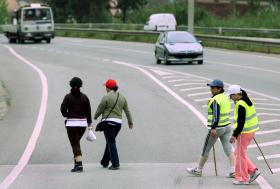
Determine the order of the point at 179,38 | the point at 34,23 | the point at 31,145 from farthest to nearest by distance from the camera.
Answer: the point at 34,23 < the point at 179,38 < the point at 31,145

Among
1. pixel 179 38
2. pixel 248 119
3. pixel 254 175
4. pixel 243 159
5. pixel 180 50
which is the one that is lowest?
pixel 180 50

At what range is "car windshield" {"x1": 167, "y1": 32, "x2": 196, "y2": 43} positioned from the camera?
37188 mm

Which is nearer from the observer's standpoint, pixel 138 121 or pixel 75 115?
pixel 75 115

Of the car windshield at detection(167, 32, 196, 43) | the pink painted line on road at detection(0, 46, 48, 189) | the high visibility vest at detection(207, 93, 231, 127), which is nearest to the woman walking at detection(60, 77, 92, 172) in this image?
the pink painted line on road at detection(0, 46, 48, 189)

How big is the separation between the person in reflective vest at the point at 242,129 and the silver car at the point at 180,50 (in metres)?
24.8

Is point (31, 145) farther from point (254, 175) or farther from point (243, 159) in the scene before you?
point (254, 175)

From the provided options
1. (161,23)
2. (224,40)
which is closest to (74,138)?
(224,40)

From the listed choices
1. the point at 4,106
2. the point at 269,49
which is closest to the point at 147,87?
the point at 4,106

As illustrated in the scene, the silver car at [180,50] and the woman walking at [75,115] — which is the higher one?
the woman walking at [75,115]

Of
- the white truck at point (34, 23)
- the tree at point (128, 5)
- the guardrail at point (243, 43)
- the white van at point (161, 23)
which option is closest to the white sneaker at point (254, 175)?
the guardrail at point (243, 43)

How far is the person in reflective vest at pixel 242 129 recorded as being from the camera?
1141cm

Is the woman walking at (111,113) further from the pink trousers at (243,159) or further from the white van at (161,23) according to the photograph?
the white van at (161,23)

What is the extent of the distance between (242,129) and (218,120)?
2.02 ft

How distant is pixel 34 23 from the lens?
2320 inches
